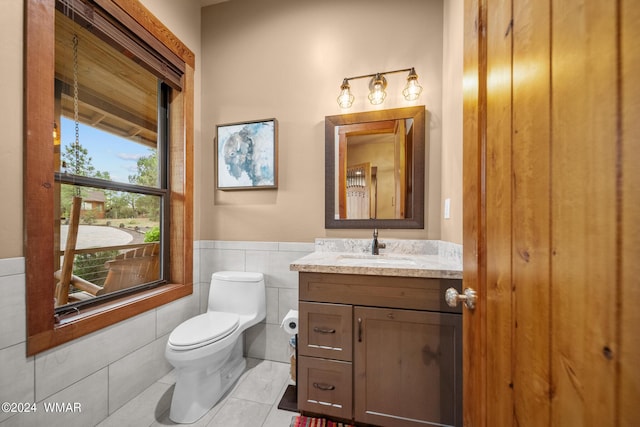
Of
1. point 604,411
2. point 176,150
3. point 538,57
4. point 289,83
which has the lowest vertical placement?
point 604,411

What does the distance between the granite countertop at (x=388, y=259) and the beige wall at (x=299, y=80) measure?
0.09 metres

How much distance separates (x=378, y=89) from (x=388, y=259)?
1167 mm

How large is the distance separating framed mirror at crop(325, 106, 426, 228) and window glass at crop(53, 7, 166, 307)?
133cm

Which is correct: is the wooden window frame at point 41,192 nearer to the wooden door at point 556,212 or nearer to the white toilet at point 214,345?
the white toilet at point 214,345

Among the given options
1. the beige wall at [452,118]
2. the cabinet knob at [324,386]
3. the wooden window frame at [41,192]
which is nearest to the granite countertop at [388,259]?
the beige wall at [452,118]

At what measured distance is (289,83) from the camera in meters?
1.88

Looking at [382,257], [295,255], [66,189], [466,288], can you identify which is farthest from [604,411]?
[66,189]

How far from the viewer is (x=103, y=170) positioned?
1465mm

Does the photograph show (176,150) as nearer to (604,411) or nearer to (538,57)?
(538,57)

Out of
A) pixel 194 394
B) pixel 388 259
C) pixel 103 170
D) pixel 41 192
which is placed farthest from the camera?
pixel 388 259

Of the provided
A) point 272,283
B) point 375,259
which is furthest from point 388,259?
point 272,283

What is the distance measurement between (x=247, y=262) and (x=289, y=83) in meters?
1.47

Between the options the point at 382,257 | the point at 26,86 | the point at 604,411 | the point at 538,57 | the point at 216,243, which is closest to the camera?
the point at 604,411

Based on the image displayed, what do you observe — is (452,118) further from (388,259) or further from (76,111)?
(76,111)
